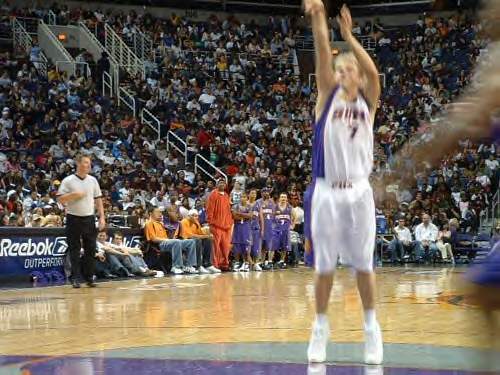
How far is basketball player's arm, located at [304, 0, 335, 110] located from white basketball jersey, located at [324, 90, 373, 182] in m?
0.08

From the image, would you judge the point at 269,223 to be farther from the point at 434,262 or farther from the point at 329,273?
the point at 329,273

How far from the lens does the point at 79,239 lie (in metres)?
13.3

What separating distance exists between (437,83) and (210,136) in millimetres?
8678

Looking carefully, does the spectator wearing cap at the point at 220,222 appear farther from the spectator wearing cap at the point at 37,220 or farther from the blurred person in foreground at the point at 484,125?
the blurred person in foreground at the point at 484,125

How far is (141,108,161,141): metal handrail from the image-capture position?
1070 inches

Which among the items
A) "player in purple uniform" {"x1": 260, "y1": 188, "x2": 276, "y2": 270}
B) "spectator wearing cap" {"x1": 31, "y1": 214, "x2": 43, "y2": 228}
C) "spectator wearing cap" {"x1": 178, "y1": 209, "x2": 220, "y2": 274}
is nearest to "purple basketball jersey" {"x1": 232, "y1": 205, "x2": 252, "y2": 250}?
"player in purple uniform" {"x1": 260, "y1": 188, "x2": 276, "y2": 270}

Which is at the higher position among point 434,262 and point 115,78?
point 115,78

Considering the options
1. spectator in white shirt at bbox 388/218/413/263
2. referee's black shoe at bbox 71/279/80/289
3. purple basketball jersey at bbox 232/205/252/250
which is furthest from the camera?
spectator in white shirt at bbox 388/218/413/263

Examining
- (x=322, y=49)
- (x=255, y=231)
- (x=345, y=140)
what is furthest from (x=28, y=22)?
(x=345, y=140)

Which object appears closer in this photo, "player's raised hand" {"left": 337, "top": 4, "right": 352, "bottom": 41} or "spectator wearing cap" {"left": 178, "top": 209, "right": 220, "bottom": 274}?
"player's raised hand" {"left": 337, "top": 4, "right": 352, "bottom": 41}

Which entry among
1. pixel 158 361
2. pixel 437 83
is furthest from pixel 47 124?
pixel 158 361

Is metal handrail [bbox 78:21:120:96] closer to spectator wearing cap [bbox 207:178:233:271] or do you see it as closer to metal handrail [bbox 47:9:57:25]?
metal handrail [bbox 47:9:57:25]

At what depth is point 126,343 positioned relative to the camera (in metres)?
7.13

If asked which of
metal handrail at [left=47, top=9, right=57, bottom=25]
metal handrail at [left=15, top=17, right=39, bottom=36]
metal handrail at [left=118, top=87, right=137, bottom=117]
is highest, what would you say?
metal handrail at [left=47, top=9, right=57, bottom=25]
